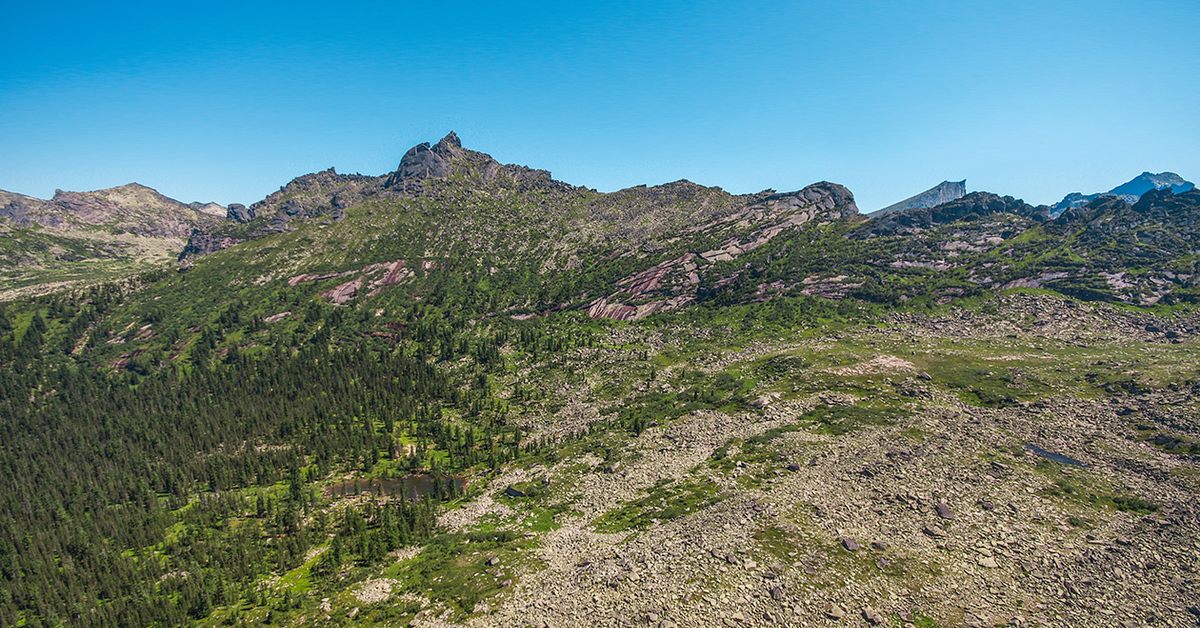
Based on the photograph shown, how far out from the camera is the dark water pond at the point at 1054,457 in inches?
2370

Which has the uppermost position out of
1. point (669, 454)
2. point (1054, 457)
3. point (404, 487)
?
point (669, 454)

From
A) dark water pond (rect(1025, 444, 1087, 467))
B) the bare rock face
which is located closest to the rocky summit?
dark water pond (rect(1025, 444, 1087, 467))

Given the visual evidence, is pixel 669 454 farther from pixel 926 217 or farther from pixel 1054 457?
pixel 926 217

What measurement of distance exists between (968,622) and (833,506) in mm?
16284

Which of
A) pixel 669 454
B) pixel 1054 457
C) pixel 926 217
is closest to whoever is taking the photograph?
pixel 1054 457

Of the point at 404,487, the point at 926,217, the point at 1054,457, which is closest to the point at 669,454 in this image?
the point at 404,487

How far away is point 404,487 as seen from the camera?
254 ft

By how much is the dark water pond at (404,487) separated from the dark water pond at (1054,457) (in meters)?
79.5

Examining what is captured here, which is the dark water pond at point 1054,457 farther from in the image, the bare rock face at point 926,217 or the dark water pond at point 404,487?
the bare rock face at point 926,217

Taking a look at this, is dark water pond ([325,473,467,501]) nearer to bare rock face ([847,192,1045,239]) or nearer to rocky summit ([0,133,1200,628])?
rocky summit ([0,133,1200,628])

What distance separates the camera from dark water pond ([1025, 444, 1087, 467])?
6019 centimetres

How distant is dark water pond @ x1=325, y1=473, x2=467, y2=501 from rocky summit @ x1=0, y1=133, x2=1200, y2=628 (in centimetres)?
73

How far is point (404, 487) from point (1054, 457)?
300 ft

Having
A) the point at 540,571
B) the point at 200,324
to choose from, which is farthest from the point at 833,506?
the point at 200,324
